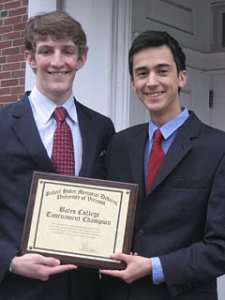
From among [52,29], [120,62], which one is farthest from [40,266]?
[120,62]

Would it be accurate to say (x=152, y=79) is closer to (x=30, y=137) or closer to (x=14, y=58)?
(x=30, y=137)

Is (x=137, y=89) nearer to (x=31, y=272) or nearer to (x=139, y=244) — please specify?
(x=139, y=244)

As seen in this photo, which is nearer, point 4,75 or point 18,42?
point 18,42

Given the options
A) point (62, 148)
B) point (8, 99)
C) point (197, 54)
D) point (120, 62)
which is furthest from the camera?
point (8, 99)

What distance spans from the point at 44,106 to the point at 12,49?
2.83 m

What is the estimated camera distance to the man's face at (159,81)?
271cm

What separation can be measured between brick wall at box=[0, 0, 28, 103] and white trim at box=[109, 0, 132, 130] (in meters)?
1.02

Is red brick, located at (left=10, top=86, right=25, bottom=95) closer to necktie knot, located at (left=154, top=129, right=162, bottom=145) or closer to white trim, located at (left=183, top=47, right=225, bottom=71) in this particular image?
white trim, located at (left=183, top=47, right=225, bottom=71)

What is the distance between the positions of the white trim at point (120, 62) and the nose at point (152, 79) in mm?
2075

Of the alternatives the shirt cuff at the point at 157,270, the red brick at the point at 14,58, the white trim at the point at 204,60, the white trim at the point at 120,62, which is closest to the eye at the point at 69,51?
the shirt cuff at the point at 157,270

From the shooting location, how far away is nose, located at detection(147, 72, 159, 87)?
2.70 metres

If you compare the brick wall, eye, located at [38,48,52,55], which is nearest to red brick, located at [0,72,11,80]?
the brick wall

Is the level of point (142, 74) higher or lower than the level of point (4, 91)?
lower

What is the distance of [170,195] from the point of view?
260cm
